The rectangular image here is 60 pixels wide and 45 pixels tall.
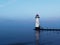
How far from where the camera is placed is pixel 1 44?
21500mm

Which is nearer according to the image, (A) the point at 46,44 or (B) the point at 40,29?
(A) the point at 46,44

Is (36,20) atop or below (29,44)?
atop

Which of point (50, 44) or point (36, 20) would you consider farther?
point (36, 20)

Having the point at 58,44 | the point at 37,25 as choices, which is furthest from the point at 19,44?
the point at 37,25

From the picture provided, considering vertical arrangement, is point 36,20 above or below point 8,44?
above

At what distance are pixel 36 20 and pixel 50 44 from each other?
17.0m

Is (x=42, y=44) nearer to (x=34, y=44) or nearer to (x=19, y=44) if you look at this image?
(x=34, y=44)

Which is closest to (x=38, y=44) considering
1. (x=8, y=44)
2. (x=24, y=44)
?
(x=24, y=44)

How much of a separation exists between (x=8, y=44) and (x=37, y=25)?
51.9 feet

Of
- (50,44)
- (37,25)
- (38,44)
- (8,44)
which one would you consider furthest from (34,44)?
(37,25)

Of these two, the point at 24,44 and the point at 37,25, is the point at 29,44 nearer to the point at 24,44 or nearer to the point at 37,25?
the point at 24,44

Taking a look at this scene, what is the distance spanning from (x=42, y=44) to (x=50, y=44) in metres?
0.87

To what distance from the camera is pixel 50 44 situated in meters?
21.2

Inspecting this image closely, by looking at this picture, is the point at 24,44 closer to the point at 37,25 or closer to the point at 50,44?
the point at 50,44
